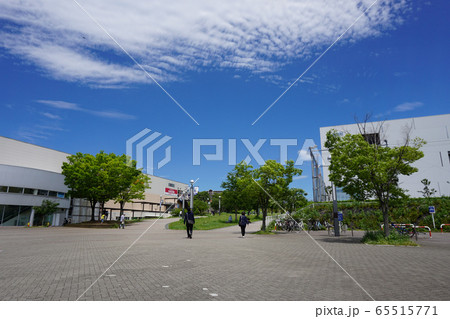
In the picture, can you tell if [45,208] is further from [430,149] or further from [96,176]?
[430,149]

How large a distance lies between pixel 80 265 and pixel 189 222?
32.8 ft

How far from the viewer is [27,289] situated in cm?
495

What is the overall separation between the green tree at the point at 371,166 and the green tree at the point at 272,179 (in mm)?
7405

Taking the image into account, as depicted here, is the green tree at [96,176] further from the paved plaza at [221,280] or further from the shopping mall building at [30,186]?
the paved plaza at [221,280]

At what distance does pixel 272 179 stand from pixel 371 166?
10007 mm

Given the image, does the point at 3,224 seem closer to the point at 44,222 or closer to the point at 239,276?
the point at 44,222

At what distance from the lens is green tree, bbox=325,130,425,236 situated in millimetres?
14625

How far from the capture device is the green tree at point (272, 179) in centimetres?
2328

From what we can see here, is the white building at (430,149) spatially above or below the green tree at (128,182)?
above

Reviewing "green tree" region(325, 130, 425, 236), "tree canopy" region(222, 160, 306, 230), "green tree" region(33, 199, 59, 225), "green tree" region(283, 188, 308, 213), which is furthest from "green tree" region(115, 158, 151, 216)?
"green tree" region(325, 130, 425, 236)

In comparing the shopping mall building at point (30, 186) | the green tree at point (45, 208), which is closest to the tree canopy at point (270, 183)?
the shopping mall building at point (30, 186)

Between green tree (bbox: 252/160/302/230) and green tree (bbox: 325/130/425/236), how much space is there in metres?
7.41

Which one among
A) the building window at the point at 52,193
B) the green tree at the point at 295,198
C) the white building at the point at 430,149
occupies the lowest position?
the green tree at the point at 295,198

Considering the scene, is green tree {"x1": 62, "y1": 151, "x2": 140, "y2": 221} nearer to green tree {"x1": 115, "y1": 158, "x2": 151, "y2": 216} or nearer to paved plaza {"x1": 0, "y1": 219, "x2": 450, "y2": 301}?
green tree {"x1": 115, "y1": 158, "x2": 151, "y2": 216}
